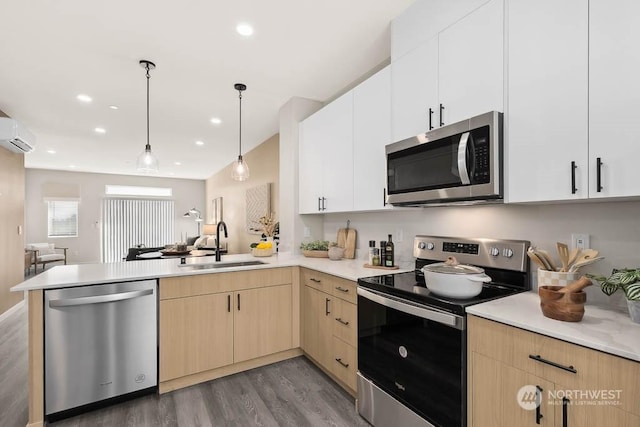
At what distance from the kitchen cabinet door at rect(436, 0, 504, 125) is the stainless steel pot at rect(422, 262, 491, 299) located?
2.74 ft

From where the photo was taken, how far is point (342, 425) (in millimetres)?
1901

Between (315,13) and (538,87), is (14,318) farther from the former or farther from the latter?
(538,87)

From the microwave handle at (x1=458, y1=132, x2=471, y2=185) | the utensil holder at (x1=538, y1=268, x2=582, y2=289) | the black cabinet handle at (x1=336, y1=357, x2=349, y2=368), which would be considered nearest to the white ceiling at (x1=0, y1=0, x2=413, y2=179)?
the microwave handle at (x1=458, y1=132, x2=471, y2=185)

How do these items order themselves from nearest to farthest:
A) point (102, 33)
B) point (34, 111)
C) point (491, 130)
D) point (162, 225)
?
point (491, 130) → point (102, 33) → point (34, 111) → point (162, 225)

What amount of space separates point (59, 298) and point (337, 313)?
1796 millimetres

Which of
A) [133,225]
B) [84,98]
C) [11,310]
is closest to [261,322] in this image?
[84,98]

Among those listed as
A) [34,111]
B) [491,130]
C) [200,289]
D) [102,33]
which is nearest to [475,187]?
[491,130]

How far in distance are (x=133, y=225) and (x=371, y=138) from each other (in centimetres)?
929

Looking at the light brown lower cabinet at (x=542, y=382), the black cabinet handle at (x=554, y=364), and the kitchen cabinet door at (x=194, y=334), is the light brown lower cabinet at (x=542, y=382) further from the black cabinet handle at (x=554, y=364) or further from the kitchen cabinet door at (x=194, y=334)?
the kitchen cabinet door at (x=194, y=334)

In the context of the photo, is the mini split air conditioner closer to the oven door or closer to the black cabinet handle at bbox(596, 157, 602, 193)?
the oven door

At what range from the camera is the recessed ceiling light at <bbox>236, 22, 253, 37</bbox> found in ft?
7.20

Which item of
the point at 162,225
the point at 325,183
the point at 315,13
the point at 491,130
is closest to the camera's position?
the point at 491,130

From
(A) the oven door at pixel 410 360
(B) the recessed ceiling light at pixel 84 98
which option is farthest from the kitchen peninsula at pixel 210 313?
(B) the recessed ceiling light at pixel 84 98

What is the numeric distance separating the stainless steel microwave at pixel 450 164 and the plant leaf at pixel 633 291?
587mm
